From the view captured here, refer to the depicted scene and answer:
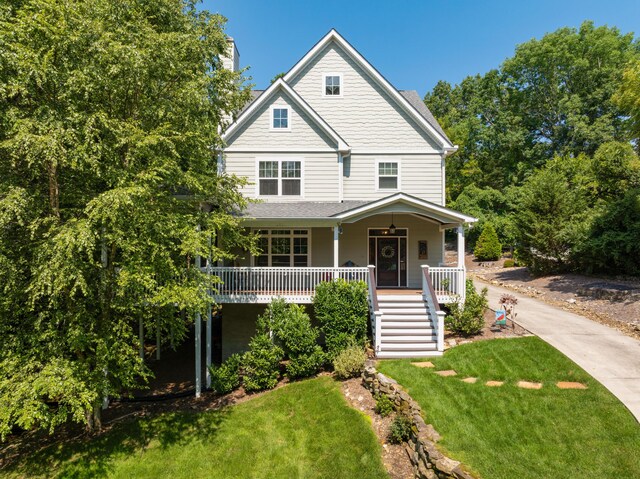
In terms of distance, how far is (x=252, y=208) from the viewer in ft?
43.7

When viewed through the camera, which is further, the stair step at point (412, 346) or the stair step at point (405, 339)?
the stair step at point (405, 339)

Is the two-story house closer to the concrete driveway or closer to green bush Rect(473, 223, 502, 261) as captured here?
the concrete driveway

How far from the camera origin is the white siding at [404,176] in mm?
14609

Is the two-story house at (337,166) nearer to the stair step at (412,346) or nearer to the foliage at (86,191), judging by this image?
the stair step at (412,346)

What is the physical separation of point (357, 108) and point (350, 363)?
1043 cm

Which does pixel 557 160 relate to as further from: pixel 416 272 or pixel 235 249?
pixel 235 249

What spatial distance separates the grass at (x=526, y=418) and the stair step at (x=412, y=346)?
77cm

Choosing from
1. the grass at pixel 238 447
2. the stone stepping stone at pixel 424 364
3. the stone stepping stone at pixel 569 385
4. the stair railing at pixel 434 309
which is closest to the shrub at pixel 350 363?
the grass at pixel 238 447

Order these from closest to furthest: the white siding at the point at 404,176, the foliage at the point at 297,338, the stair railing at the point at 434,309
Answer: the stair railing at the point at 434,309
the foliage at the point at 297,338
the white siding at the point at 404,176

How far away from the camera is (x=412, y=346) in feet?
34.2

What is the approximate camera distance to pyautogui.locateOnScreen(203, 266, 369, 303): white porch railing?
11508 millimetres

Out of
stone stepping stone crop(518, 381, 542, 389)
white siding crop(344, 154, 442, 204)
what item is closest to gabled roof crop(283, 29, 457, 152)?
white siding crop(344, 154, 442, 204)

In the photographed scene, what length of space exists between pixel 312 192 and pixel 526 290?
39.4 feet

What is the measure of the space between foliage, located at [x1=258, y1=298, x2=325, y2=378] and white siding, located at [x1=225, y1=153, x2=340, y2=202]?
5.19 metres
